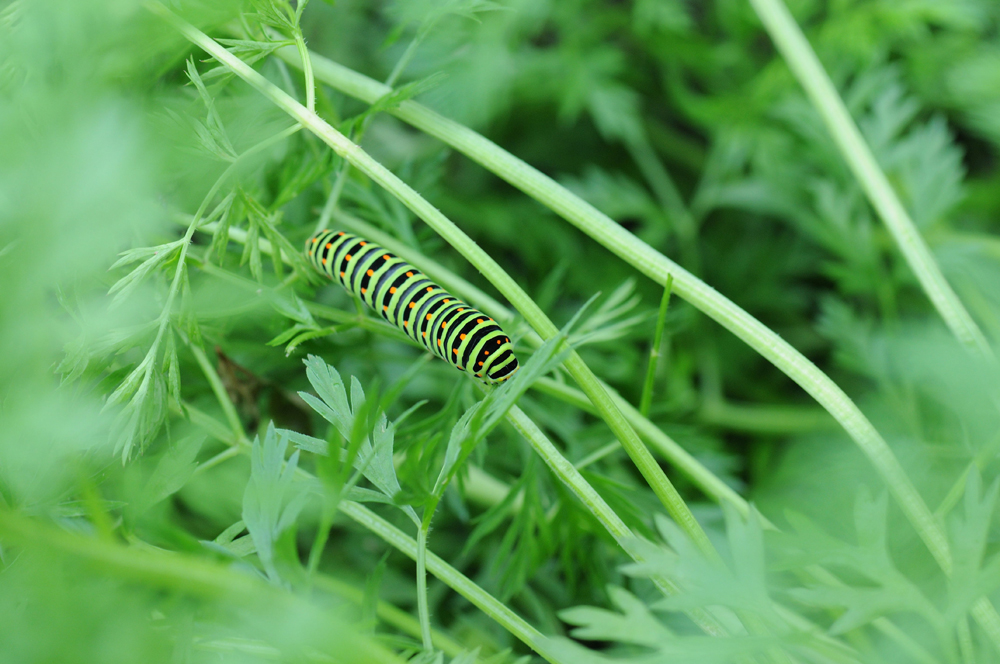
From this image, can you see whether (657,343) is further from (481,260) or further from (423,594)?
(423,594)

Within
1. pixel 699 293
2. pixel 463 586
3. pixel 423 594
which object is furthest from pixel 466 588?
pixel 699 293

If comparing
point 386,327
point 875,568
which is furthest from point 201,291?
point 875,568

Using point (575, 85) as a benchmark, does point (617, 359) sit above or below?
below

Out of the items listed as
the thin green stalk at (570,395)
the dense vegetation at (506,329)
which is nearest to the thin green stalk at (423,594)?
the dense vegetation at (506,329)

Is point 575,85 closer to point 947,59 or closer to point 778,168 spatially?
point 778,168

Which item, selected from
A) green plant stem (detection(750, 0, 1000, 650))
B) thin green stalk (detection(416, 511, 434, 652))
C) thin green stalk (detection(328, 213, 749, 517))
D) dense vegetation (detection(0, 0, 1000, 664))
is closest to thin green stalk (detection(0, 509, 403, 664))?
dense vegetation (detection(0, 0, 1000, 664))

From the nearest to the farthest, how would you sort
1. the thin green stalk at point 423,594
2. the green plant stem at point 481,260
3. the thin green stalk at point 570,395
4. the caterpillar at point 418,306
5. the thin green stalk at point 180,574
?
the thin green stalk at point 180,574
the thin green stalk at point 423,594
the green plant stem at point 481,260
the caterpillar at point 418,306
the thin green stalk at point 570,395

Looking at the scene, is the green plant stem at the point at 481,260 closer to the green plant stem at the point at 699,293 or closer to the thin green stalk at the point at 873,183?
the green plant stem at the point at 699,293
